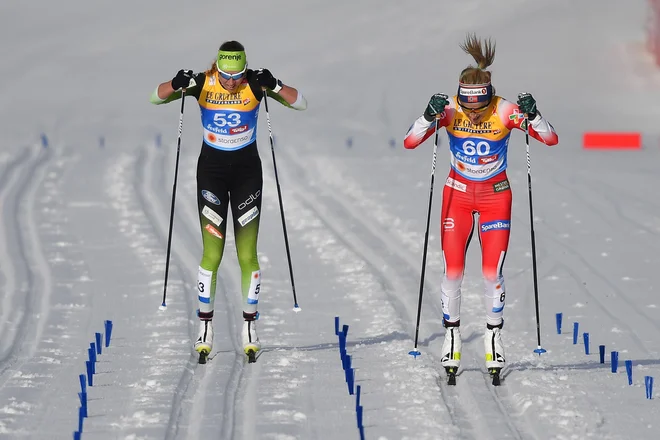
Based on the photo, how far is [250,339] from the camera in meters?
10.6

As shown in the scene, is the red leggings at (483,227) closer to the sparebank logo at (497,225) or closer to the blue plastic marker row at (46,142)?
the sparebank logo at (497,225)

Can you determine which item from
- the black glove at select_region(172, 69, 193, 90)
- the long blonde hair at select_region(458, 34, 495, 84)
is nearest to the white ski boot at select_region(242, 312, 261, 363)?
the black glove at select_region(172, 69, 193, 90)

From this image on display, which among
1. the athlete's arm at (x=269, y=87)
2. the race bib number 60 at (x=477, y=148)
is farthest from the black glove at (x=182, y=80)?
the race bib number 60 at (x=477, y=148)

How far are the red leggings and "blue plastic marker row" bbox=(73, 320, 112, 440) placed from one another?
2826 mm

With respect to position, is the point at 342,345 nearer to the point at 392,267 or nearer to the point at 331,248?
the point at 392,267

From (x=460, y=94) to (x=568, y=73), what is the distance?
64.0 feet

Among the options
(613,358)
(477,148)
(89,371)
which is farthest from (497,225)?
(89,371)

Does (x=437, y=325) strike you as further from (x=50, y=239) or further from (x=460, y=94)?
(x=50, y=239)

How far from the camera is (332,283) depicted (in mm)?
13406

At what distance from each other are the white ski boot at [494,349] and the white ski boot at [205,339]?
2.27 metres

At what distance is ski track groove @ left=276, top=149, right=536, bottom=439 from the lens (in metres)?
8.95

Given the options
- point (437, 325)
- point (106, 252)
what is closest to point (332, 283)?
point (437, 325)

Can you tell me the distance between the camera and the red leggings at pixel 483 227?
9844 mm

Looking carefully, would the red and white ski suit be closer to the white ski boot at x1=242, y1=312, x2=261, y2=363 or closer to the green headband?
the green headband
